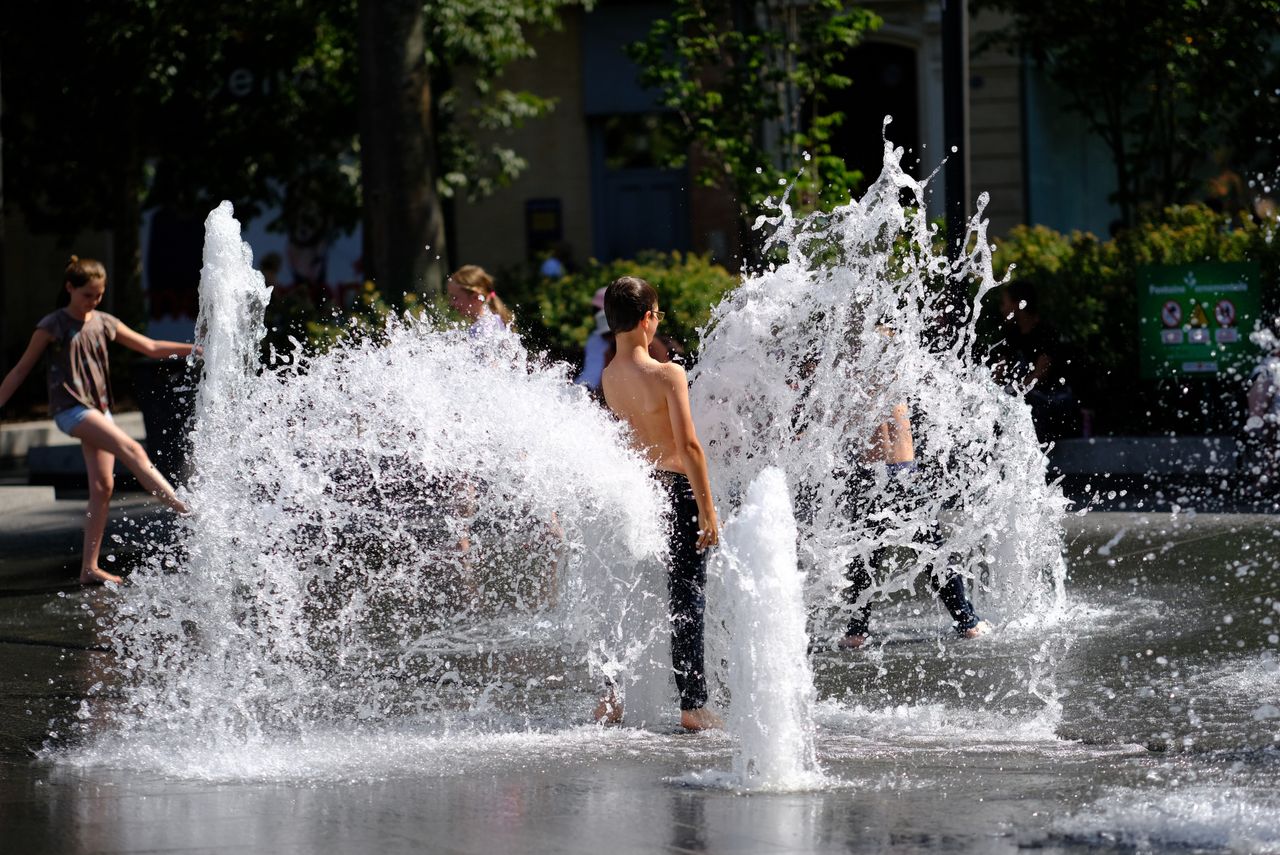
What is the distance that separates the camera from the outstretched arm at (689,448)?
660 cm

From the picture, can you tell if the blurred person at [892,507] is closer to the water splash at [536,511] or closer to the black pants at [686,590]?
the water splash at [536,511]

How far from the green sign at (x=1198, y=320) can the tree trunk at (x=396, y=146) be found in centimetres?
575

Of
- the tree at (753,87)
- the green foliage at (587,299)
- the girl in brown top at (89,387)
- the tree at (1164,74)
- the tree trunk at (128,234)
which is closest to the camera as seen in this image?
the girl in brown top at (89,387)

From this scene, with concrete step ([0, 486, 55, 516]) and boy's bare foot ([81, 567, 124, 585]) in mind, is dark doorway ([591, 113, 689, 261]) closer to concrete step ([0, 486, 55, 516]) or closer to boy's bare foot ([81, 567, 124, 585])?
concrete step ([0, 486, 55, 516])

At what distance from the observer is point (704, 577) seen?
22.6ft

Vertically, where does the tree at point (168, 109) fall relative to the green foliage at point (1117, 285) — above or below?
above

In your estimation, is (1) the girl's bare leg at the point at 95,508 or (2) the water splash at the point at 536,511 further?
(1) the girl's bare leg at the point at 95,508

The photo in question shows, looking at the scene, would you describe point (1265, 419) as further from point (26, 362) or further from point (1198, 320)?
point (26, 362)

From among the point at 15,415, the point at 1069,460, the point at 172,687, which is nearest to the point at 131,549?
the point at 172,687

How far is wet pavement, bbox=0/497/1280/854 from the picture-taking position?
17.2ft

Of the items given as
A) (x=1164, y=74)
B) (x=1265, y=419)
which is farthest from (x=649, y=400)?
(x=1164, y=74)

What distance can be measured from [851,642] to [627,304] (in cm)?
237

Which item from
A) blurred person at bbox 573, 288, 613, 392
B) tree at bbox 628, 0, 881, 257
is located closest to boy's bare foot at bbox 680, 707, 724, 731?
blurred person at bbox 573, 288, 613, 392

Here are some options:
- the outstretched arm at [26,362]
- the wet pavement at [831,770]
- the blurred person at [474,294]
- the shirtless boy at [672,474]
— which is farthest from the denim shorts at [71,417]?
the shirtless boy at [672,474]
